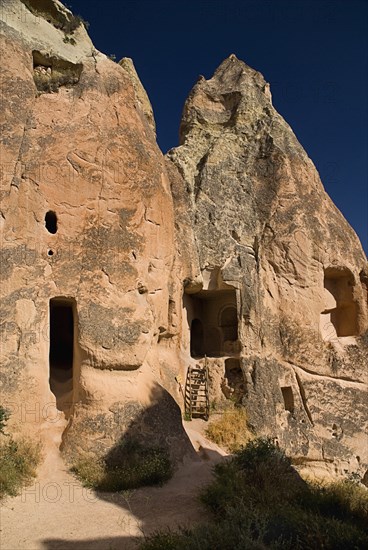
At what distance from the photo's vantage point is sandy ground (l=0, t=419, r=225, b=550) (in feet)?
20.4

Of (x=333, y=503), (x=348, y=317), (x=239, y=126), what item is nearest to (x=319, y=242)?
(x=348, y=317)

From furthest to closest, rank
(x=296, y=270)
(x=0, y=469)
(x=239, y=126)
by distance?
(x=239, y=126) → (x=296, y=270) → (x=0, y=469)

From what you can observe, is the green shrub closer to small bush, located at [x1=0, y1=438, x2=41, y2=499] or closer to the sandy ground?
the sandy ground

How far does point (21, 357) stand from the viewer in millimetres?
9070

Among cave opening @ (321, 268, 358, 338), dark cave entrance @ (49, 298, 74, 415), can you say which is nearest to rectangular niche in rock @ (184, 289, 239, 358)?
cave opening @ (321, 268, 358, 338)

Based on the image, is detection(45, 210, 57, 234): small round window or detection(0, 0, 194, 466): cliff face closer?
detection(0, 0, 194, 466): cliff face

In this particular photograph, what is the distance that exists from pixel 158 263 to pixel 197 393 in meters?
4.04

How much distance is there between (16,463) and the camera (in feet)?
26.5

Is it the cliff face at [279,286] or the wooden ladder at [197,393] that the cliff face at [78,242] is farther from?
the cliff face at [279,286]

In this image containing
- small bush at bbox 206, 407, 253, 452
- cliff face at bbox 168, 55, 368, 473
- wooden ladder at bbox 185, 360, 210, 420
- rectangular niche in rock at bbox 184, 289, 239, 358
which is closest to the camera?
small bush at bbox 206, 407, 253, 452

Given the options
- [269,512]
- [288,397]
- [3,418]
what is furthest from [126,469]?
[288,397]

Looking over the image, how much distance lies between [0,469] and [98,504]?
164 centimetres

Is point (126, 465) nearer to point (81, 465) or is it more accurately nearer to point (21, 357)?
point (81, 465)

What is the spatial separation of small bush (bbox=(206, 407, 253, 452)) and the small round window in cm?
616
